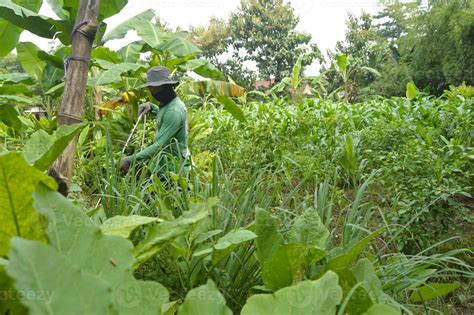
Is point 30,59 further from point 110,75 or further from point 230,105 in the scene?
point 230,105

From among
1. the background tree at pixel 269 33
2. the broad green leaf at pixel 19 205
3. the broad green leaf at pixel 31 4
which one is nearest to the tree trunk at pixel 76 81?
the broad green leaf at pixel 19 205

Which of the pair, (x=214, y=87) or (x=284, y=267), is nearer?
(x=284, y=267)

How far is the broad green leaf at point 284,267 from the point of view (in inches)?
36.6

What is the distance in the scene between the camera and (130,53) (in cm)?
635

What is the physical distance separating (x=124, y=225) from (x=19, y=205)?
0.67ft

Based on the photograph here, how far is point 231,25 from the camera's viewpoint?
33938 mm

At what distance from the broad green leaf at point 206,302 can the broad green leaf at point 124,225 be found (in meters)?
0.23

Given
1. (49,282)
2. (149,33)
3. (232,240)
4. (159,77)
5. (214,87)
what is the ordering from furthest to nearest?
(214,87)
(149,33)
(159,77)
(232,240)
(49,282)

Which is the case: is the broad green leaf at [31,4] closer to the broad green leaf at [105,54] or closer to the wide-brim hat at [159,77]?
the broad green leaf at [105,54]

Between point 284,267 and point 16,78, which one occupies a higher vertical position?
point 16,78

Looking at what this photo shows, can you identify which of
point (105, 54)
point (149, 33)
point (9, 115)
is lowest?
point (9, 115)

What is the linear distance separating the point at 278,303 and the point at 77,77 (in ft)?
2.36

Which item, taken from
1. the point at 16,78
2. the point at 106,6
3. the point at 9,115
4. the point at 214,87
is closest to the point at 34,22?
the point at 106,6

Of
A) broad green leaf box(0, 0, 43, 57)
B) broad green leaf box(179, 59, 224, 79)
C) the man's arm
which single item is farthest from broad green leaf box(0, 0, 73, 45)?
broad green leaf box(179, 59, 224, 79)
